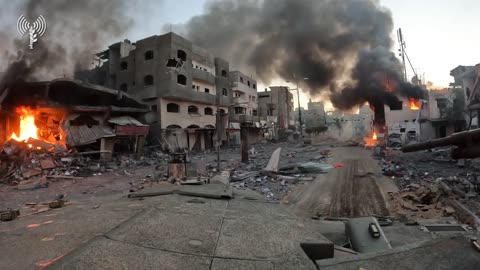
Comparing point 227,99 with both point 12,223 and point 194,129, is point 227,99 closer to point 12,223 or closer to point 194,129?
point 194,129

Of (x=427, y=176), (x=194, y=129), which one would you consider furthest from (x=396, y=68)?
(x=427, y=176)

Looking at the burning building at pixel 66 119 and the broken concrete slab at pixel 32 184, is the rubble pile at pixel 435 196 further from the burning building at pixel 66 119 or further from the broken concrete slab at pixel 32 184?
the burning building at pixel 66 119

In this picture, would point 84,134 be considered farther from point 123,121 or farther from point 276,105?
point 276,105

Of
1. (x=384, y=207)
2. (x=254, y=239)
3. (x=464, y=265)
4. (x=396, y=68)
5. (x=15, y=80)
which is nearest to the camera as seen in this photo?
(x=464, y=265)

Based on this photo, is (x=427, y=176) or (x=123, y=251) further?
(x=427, y=176)

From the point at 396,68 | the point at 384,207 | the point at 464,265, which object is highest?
the point at 396,68

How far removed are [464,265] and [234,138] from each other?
39256mm

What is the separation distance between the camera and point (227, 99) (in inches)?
1531

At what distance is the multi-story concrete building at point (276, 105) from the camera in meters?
54.9

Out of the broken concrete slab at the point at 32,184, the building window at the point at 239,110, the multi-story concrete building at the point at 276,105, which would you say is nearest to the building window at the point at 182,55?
the building window at the point at 239,110

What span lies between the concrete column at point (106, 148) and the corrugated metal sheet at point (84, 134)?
0.43m

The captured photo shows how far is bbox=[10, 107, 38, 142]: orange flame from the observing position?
18.7 meters

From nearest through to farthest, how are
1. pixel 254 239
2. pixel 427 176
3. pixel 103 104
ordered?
pixel 254 239 < pixel 427 176 < pixel 103 104

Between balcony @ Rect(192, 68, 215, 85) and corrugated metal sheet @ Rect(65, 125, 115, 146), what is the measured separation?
13.9 metres
